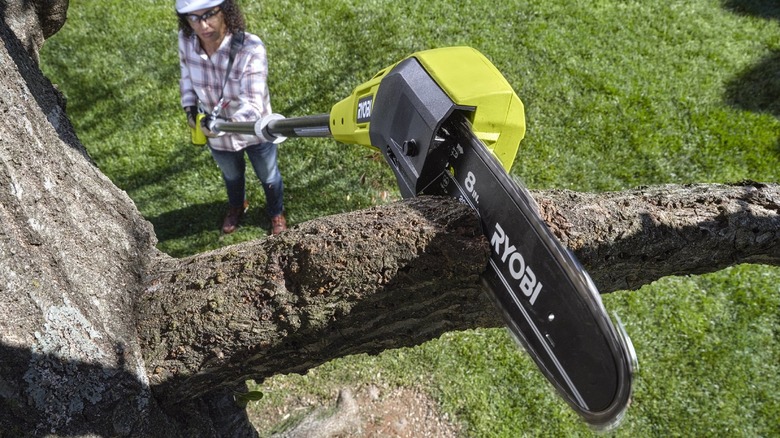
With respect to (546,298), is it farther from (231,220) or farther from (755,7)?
(755,7)

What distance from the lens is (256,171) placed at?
417 centimetres

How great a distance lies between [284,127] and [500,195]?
5.18 feet

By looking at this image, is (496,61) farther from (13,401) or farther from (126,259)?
(13,401)

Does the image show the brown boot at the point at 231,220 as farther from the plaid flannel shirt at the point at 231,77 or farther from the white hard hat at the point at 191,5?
the white hard hat at the point at 191,5

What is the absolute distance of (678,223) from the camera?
6.13 feet

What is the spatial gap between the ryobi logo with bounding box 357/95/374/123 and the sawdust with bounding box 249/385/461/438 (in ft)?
6.60

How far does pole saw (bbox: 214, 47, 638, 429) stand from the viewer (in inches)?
48.3

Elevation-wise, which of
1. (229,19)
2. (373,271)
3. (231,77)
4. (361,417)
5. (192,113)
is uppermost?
(229,19)

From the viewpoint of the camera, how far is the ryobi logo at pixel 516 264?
1.36 metres

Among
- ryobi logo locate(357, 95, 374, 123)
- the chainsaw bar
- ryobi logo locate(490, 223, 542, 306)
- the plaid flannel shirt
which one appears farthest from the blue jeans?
ryobi logo locate(490, 223, 542, 306)

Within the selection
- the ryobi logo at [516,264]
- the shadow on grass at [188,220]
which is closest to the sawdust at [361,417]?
the shadow on grass at [188,220]

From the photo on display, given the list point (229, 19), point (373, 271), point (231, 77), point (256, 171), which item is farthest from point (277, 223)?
point (373, 271)

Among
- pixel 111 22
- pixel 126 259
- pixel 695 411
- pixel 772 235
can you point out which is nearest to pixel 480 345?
pixel 695 411

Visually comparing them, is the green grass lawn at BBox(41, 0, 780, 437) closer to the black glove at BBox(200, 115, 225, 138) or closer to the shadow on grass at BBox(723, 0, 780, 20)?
the shadow on grass at BBox(723, 0, 780, 20)
